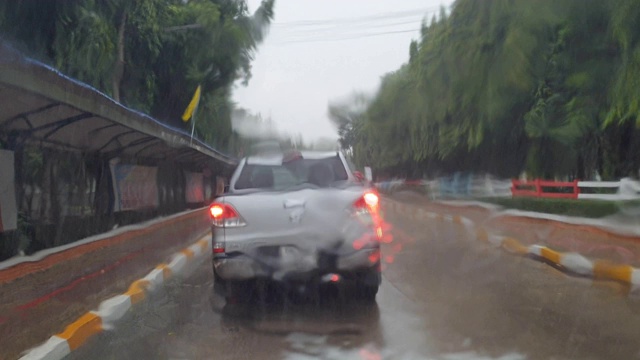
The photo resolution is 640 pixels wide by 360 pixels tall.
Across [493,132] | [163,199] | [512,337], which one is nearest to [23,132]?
[512,337]

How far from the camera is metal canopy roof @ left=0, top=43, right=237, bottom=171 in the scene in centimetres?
792

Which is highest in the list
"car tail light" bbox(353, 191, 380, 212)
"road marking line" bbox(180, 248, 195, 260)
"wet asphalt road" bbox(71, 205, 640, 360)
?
"car tail light" bbox(353, 191, 380, 212)

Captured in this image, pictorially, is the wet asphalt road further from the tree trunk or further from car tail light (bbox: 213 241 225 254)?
the tree trunk

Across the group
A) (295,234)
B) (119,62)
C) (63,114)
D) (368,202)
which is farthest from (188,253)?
(119,62)

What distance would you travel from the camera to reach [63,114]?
1112 cm

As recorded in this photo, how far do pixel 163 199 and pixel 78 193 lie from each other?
8.62 m

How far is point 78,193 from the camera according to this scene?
14.6 m

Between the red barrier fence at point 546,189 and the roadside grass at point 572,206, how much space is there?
4.14 feet

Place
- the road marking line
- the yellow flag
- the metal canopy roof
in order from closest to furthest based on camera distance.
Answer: the metal canopy roof < the road marking line < the yellow flag

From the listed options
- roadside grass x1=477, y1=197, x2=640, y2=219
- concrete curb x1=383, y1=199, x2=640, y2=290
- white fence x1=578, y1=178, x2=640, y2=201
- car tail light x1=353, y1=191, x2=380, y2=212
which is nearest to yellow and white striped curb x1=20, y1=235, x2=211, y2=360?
car tail light x1=353, y1=191, x2=380, y2=212

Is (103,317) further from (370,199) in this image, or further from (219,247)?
(370,199)

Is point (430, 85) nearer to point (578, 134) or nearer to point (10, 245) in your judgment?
point (578, 134)

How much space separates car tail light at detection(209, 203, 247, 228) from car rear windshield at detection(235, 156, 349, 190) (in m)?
0.85

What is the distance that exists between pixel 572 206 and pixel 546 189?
6.34 meters
